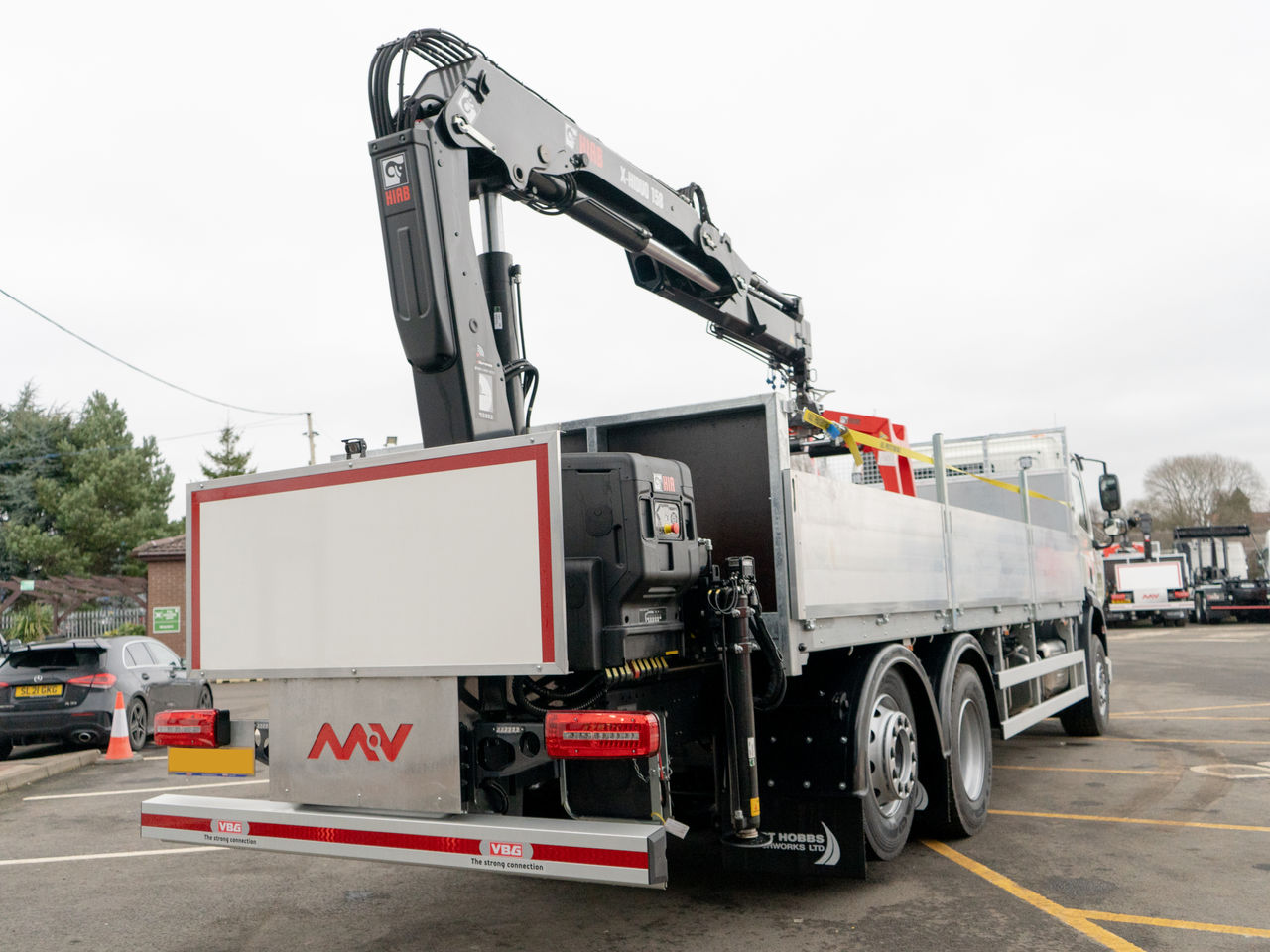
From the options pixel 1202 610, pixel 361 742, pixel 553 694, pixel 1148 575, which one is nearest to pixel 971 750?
pixel 553 694

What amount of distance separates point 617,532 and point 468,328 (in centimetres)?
130

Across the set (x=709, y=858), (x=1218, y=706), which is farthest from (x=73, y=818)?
(x=1218, y=706)

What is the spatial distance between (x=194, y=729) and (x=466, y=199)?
8.74ft

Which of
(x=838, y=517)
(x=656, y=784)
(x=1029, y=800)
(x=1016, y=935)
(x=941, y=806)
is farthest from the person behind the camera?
(x=1029, y=800)

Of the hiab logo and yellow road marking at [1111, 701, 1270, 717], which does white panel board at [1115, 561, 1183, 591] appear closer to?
yellow road marking at [1111, 701, 1270, 717]

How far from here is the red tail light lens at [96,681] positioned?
35.4ft

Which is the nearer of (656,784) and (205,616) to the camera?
(656,784)

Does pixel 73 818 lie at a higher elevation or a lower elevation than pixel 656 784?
lower

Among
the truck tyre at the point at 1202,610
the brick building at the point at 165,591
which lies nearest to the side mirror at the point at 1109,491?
the brick building at the point at 165,591

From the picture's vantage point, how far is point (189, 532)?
15.1ft

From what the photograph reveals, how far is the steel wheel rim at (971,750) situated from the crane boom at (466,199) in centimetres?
322

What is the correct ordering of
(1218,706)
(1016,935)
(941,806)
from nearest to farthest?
(1016,935) → (941,806) → (1218,706)

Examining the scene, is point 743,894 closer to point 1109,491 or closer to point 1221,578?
point 1109,491

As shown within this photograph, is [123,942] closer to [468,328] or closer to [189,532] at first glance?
[189,532]
